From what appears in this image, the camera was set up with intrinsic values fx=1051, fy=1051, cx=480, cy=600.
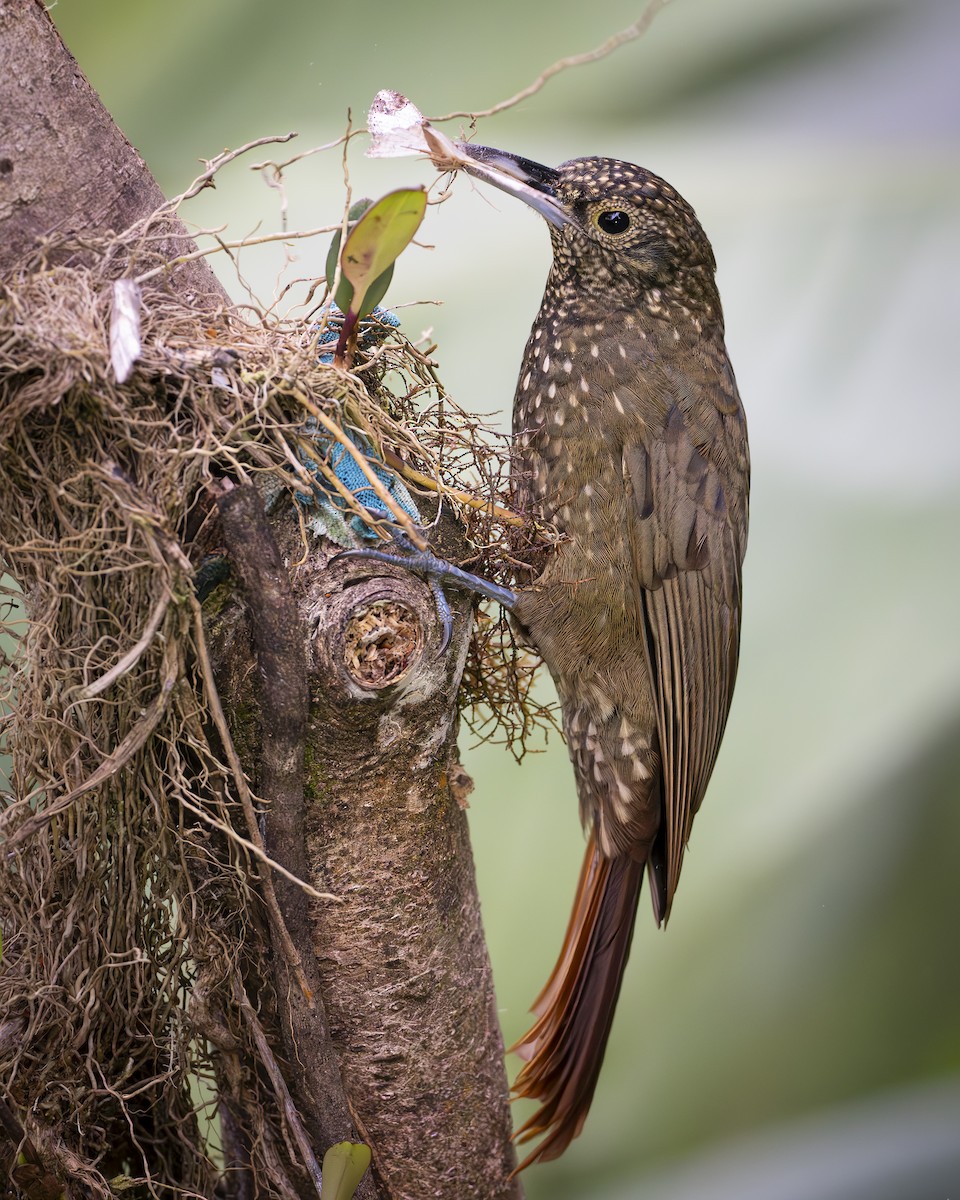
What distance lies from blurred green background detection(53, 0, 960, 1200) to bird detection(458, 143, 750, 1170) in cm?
30

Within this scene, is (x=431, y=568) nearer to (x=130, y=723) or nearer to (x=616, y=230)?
(x=130, y=723)

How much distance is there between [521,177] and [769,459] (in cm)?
74

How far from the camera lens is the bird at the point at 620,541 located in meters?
1.64

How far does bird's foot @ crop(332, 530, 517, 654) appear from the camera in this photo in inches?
46.8

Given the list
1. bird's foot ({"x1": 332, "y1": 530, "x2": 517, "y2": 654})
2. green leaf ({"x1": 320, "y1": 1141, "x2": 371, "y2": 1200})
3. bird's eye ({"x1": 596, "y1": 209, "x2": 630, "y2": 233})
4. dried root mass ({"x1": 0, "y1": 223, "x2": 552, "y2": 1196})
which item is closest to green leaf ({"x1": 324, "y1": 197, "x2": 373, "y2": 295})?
dried root mass ({"x1": 0, "y1": 223, "x2": 552, "y2": 1196})

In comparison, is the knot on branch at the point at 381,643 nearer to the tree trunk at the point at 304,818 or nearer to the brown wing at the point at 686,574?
the tree trunk at the point at 304,818

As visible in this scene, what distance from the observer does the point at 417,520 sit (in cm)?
128

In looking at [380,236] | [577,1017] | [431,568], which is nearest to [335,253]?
[380,236]

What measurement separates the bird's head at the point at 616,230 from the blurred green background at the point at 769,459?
0.20 metres

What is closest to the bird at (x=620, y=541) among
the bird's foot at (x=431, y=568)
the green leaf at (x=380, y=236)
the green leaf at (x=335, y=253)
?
the bird's foot at (x=431, y=568)

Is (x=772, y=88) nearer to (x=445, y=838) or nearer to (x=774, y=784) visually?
(x=774, y=784)

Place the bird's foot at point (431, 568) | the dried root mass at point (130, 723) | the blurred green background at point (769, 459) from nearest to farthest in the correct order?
the dried root mass at point (130, 723) → the bird's foot at point (431, 568) → the blurred green background at point (769, 459)

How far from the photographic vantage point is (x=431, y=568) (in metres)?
1.26

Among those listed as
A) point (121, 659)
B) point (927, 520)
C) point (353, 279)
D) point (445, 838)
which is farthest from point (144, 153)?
point (927, 520)
